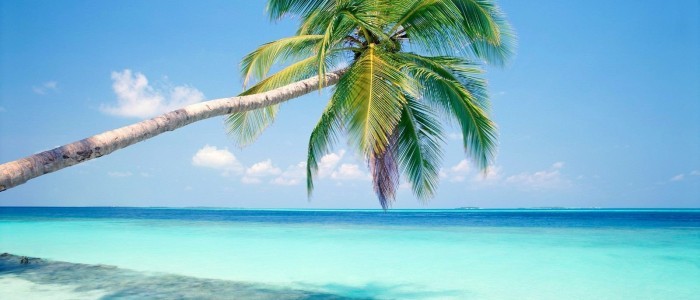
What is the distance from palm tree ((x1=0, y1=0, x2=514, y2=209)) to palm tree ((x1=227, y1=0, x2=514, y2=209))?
1 cm

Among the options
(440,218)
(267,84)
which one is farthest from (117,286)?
(440,218)

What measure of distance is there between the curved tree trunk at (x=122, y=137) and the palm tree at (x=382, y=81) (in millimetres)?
14

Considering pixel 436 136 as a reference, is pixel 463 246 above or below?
below

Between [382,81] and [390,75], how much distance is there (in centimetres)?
12

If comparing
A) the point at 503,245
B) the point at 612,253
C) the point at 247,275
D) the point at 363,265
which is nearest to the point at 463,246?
the point at 503,245

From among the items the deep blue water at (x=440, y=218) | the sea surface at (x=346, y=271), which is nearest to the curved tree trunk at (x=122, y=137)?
the sea surface at (x=346, y=271)

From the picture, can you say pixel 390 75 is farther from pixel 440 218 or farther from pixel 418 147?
pixel 440 218

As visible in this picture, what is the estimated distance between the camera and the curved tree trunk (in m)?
2.77

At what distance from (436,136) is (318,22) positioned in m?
2.13

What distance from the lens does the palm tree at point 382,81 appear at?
5004mm

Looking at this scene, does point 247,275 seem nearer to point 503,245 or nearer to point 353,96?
point 353,96

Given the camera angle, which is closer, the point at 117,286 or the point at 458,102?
the point at 458,102

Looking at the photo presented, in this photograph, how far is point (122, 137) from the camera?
3.50 metres

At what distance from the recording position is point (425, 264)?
1032 cm
